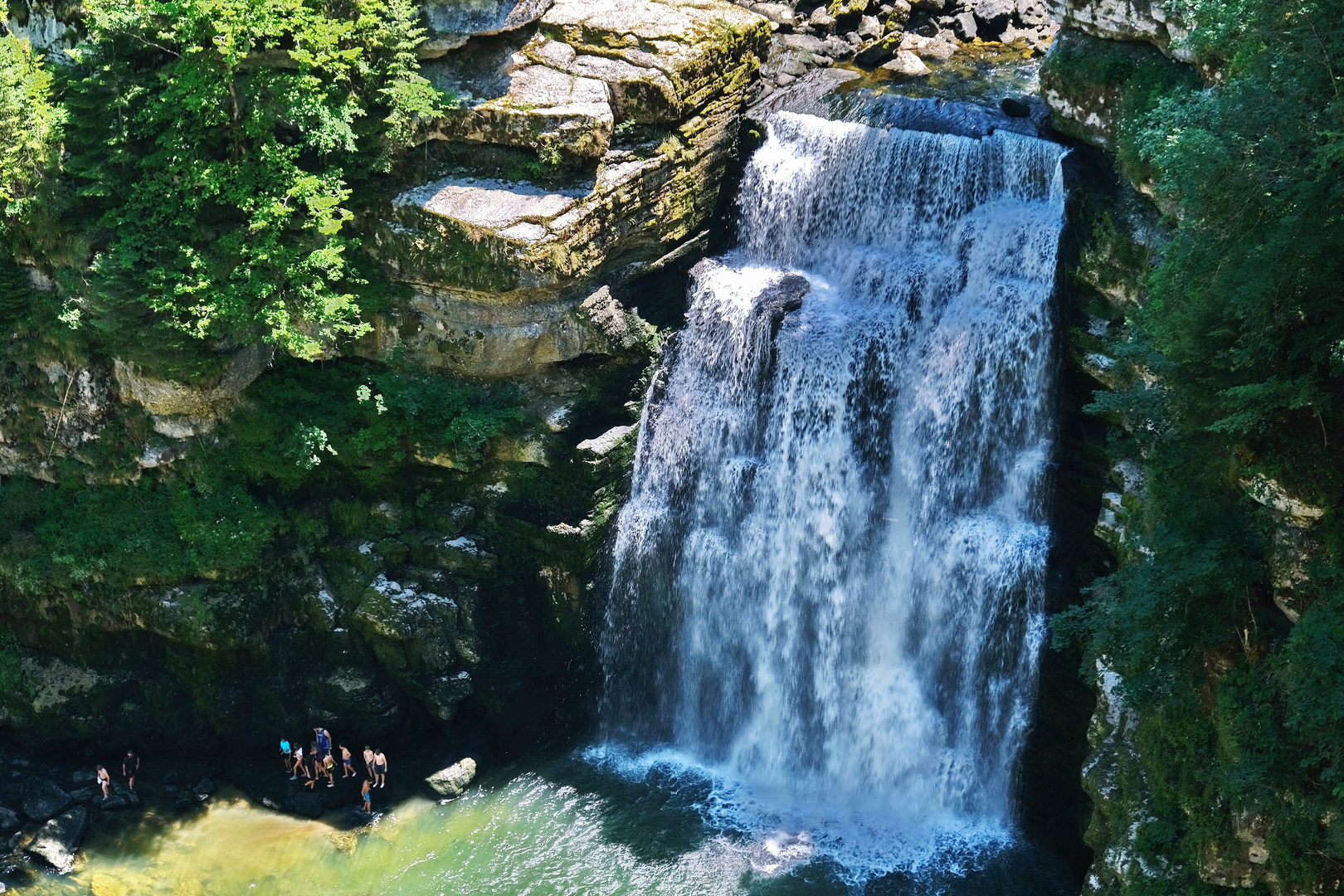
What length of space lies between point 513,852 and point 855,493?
8.42 meters

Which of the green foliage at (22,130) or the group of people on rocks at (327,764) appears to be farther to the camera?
the group of people on rocks at (327,764)

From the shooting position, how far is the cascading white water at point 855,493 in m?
19.3

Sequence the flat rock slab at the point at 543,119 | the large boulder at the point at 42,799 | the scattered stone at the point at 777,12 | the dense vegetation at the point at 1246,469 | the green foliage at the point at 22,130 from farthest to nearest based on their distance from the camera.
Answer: the scattered stone at the point at 777,12 → the large boulder at the point at 42,799 → the flat rock slab at the point at 543,119 → the green foliage at the point at 22,130 → the dense vegetation at the point at 1246,469

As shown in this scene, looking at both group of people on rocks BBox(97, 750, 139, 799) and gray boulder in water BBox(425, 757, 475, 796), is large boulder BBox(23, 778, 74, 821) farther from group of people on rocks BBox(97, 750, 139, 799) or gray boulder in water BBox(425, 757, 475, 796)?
gray boulder in water BBox(425, 757, 475, 796)

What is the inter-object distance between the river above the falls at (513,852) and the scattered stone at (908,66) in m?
A: 15.2

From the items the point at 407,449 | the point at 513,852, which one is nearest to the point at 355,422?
the point at 407,449

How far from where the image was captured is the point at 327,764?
21.3 m

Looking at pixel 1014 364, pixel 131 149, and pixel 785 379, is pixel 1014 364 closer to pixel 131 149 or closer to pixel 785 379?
pixel 785 379

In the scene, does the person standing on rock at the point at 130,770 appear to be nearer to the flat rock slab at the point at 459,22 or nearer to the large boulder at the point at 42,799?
the large boulder at the point at 42,799

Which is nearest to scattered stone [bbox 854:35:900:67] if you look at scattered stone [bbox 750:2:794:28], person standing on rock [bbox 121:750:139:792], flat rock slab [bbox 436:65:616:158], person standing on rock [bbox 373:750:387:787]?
scattered stone [bbox 750:2:794:28]

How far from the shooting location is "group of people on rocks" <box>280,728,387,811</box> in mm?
21219

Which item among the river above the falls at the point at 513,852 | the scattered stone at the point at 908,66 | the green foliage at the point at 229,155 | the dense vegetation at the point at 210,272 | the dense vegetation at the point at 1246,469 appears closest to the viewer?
the dense vegetation at the point at 1246,469

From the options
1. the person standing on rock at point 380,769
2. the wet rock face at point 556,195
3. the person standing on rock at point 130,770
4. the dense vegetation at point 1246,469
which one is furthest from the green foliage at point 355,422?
the dense vegetation at point 1246,469

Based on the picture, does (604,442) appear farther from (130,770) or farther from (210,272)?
(130,770)
